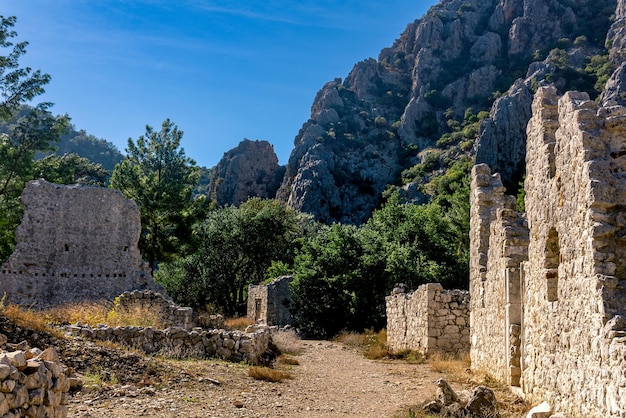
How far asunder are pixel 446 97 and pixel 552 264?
3276 inches

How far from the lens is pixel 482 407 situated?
7.66 meters

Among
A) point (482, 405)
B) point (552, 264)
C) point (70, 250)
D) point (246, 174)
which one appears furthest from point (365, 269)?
point (246, 174)

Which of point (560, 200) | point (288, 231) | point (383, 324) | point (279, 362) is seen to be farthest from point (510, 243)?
point (288, 231)

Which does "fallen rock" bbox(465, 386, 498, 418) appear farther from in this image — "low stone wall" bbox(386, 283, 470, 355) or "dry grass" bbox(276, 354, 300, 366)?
"low stone wall" bbox(386, 283, 470, 355)

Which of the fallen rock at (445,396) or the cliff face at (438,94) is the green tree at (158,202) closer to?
the fallen rock at (445,396)

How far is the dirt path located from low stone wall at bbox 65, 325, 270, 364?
2.73 feet

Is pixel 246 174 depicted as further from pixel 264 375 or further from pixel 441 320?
pixel 264 375

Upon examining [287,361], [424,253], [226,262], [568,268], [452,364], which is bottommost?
[287,361]

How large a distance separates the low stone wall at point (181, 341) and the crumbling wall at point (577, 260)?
618 cm

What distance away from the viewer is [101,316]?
45.6 feet

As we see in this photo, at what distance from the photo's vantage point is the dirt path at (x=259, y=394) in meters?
7.56

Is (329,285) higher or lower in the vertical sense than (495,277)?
lower

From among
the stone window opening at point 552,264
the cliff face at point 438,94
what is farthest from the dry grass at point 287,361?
the cliff face at point 438,94

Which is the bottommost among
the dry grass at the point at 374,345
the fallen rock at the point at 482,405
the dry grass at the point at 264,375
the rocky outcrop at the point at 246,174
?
the dry grass at the point at 374,345
